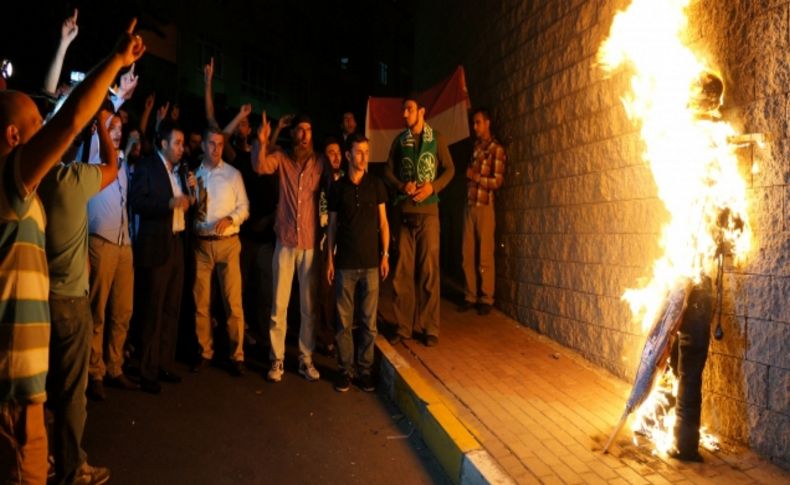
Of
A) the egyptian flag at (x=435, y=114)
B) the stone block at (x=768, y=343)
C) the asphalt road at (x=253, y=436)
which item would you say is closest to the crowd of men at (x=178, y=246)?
the asphalt road at (x=253, y=436)

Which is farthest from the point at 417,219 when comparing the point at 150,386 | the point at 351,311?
the point at 150,386

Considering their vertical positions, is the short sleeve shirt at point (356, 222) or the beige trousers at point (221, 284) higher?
the short sleeve shirt at point (356, 222)

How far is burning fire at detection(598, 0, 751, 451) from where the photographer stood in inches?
158

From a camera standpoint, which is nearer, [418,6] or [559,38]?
[559,38]

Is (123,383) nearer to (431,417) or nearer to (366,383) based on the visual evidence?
(366,383)

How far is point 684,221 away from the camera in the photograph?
174 inches

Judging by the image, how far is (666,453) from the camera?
12.9 feet

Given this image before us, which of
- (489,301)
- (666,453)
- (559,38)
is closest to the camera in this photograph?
(666,453)

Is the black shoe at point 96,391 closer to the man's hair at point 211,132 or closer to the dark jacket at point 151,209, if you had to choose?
the dark jacket at point 151,209

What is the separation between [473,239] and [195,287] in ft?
12.8

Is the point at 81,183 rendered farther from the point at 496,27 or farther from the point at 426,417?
the point at 496,27

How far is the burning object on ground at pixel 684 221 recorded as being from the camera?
3.91m

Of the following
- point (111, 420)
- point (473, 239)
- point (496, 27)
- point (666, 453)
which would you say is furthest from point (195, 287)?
point (496, 27)

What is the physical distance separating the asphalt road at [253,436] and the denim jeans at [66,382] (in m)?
0.41
